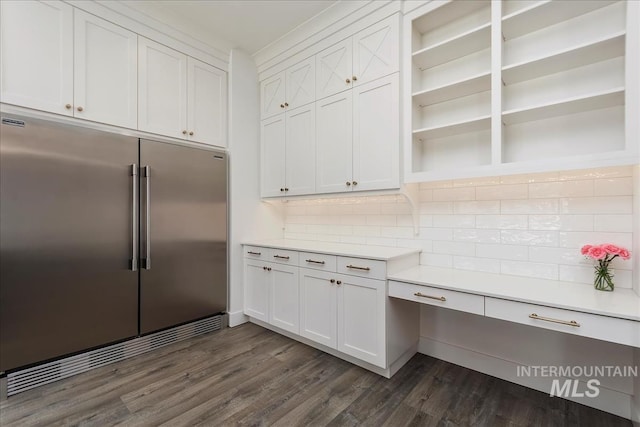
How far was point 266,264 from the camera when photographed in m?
2.91

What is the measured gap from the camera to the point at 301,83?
2.88 metres

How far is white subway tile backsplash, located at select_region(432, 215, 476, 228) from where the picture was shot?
222 cm

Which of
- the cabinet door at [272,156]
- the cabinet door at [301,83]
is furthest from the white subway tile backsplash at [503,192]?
the cabinet door at [272,156]

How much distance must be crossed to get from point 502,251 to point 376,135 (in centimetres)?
127

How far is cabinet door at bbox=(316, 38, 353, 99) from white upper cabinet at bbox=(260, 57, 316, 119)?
0.28 ft

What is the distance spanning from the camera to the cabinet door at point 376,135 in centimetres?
224

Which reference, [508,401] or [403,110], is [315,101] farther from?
[508,401]

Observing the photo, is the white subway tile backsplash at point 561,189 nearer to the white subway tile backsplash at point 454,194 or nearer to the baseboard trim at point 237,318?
the white subway tile backsplash at point 454,194

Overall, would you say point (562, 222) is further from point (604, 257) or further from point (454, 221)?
point (454, 221)

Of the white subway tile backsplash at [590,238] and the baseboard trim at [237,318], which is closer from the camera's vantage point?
the white subway tile backsplash at [590,238]

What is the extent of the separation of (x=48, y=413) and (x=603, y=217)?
352 cm

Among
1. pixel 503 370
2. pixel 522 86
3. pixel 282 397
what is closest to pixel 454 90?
pixel 522 86

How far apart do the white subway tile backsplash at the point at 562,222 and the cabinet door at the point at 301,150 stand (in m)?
1.76

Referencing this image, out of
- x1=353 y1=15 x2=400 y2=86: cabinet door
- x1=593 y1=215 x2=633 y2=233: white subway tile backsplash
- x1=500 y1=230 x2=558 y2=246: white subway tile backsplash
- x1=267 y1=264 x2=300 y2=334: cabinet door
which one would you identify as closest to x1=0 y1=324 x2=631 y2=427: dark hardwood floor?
x1=267 y1=264 x2=300 y2=334: cabinet door
